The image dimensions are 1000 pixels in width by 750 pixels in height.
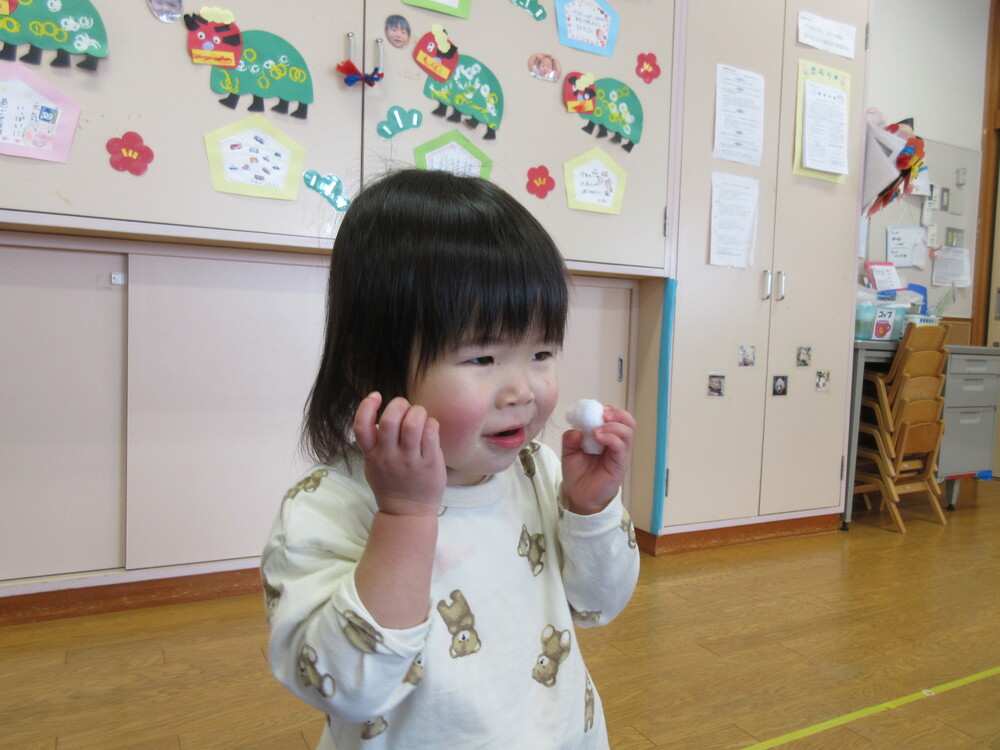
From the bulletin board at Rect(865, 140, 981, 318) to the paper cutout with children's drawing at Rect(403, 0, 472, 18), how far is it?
2.52 meters

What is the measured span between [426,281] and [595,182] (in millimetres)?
1659

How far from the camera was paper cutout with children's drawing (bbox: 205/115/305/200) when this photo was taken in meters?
1.60

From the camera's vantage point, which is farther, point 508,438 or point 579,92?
point 579,92

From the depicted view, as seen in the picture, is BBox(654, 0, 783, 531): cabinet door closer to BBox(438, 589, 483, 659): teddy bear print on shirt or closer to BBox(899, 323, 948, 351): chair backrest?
BBox(899, 323, 948, 351): chair backrest

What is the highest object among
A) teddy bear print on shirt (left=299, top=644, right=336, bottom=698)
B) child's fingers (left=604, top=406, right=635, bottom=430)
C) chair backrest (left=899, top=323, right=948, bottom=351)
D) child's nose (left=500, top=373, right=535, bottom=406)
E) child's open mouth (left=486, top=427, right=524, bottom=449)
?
chair backrest (left=899, top=323, right=948, bottom=351)

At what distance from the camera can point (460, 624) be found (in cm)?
57

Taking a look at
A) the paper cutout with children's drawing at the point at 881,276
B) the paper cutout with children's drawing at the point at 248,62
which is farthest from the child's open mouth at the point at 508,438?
the paper cutout with children's drawing at the point at 881,276

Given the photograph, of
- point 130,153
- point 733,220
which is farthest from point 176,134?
point 733,220

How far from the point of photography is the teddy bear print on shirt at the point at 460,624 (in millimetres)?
565

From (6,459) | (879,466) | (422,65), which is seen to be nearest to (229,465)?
(6,459)

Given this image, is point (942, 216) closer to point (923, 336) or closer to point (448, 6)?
point (923, 336)

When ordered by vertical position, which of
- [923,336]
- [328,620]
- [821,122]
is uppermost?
[821,122]

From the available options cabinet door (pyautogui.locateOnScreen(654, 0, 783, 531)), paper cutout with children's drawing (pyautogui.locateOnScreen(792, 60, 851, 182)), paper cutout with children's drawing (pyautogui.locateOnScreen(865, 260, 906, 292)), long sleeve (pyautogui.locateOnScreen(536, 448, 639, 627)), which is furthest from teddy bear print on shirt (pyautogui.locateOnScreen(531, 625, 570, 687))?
paper cutout with children's drawing (pyautogui.locateOnScreen(865, 260, 906, 292))

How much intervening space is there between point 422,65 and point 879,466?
91.5 inches
